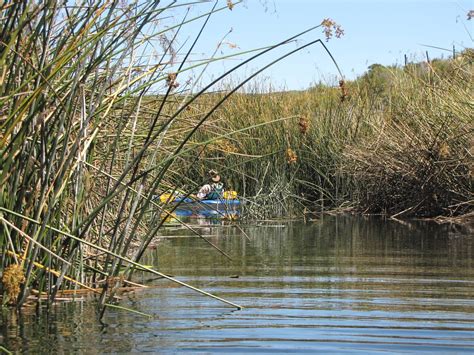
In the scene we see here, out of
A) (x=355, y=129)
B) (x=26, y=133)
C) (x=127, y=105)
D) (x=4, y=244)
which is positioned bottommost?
(x=4, y=244)

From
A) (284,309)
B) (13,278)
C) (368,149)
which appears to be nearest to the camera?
(13,278)

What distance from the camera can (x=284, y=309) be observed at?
5328mm

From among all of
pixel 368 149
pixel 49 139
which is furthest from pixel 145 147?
pixel 368 149

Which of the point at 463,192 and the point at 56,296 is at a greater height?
the point at 463,192

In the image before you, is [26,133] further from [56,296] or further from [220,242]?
[220,242]

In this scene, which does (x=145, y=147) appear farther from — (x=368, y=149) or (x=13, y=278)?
(x=368, y=149)

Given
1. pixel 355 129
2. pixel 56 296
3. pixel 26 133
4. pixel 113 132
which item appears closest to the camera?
pixel 26 133

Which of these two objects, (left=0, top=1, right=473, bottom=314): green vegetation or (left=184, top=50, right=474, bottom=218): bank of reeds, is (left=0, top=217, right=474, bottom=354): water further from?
(left=184, top=50, right=474, bottom=218): bank of reeds

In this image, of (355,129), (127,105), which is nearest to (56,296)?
(127,105)

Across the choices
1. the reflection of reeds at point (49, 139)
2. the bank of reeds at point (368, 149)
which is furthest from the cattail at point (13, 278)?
the bank of reeds at point (368, 149)

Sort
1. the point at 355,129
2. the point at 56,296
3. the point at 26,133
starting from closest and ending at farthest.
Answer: the point at 26,133
the point at 56,296
the point at 355,129

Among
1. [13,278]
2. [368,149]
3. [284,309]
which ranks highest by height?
[368,149]

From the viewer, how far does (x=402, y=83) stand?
57.6 feet

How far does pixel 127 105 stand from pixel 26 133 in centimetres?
200
